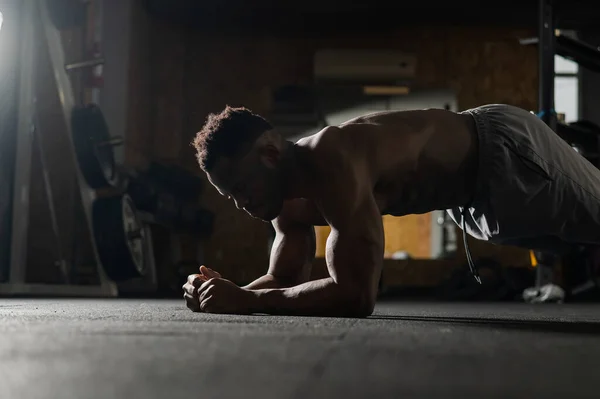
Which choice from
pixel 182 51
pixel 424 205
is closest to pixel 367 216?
pixel 424 205

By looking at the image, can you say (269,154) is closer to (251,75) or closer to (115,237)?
(115,237)

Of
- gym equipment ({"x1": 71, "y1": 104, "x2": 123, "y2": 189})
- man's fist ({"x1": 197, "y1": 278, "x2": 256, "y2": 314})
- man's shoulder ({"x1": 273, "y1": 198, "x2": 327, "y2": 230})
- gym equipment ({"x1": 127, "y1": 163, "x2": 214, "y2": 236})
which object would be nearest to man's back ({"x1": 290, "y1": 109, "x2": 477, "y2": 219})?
man's shoulder ({"x1": 273, "y1": 198, "x2": 327, "y2": 230})

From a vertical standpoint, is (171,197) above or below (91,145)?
below

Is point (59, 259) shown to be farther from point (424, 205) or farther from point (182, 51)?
point (424, 205)

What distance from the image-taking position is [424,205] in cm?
179

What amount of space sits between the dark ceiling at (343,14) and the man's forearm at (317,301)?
3831 mm

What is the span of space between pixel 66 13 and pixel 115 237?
141cm

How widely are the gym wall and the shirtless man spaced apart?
139 inches

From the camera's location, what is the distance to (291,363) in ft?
2.49

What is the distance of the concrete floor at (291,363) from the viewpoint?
0.60 meters

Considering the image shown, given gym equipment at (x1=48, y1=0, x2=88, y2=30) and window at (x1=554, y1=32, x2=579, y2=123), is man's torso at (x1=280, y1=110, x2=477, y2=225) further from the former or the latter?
window at (x1=554, y1=32, x2=579, y2=123)

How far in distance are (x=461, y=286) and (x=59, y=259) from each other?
7.69 ft

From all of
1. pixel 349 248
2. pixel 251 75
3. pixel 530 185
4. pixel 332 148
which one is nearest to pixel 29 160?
pixel 251 75

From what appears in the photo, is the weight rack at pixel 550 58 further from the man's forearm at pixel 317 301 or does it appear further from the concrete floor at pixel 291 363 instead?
the concrete floor at pixel 291 363
